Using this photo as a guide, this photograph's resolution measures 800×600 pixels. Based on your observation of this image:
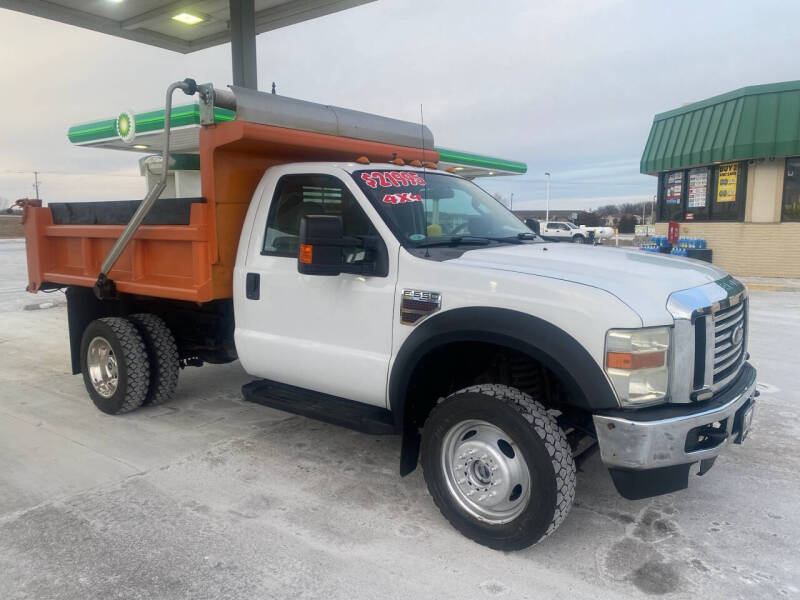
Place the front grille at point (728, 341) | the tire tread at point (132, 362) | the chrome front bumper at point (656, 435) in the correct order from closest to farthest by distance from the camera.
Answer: the chrome front bumper at point (656, 435) → the front grille at point (728, 341) → the tire tread at point (132, 362)

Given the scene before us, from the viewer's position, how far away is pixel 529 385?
3586mm

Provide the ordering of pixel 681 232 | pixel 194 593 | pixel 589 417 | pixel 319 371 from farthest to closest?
pixel 681 232 → pixel 319 371 → pixel 589 417 → pixel 194 593

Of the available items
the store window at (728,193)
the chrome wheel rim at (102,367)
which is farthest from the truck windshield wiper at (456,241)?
the store window at (728,193)

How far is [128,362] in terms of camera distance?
5160 millimetres

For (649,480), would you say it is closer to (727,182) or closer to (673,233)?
(673,233)

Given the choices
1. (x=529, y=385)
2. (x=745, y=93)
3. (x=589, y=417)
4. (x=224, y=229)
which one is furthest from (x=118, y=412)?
(x=745, y=93)

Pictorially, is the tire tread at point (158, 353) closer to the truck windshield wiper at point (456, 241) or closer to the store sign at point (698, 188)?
the truck windshield wiper at point (456, 241)

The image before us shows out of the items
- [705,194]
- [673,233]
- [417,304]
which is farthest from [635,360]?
[705,194]

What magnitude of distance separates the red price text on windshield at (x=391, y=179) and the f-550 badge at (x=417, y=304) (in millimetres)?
871

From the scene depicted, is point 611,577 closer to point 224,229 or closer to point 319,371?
point 319,371

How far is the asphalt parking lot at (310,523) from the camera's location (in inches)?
116

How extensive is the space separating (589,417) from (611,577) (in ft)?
2.52

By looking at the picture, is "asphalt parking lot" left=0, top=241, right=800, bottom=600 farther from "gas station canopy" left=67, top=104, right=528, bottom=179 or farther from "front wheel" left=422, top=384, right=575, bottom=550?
"gas station canopy" left=67, top=104, right=528, bottom=179

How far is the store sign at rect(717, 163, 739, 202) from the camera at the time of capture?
17.0m
